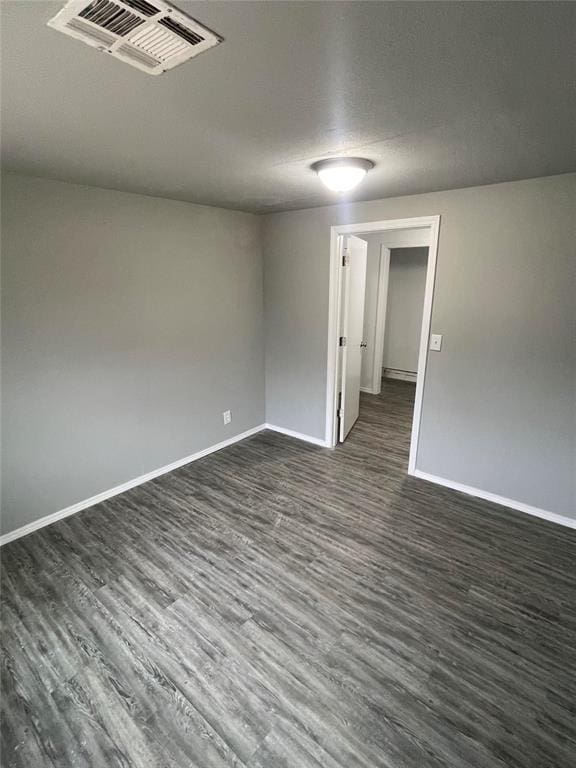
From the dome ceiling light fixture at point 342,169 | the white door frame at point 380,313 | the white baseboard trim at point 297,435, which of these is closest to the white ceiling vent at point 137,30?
the dome ceiling light fixture at point 342,169

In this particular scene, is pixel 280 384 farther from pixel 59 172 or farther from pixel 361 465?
pixel 59 172

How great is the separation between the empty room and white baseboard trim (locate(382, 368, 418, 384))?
8.61 feet

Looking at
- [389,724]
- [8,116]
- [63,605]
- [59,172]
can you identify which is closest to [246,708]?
[389,724]

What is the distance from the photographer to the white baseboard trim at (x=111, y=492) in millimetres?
2432

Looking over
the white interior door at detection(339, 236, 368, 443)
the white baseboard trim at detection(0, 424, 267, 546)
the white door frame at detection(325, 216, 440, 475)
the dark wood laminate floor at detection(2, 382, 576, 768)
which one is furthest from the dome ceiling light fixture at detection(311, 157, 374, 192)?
the white baseboard trim at detection(0, 424, 267, 546)

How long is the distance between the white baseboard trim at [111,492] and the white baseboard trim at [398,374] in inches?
136

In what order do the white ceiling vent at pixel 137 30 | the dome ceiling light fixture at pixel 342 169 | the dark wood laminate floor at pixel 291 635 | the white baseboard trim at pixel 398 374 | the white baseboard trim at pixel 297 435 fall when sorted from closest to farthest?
the white ceiling vent at pixel 137 30 < the dark wood laminate floor at pixel 291 635 < the dome ceiling light fixture at pixel 342 169 < the white baseboard trim at pixel 297 435 < the white baseboard trim at pixel 398 374

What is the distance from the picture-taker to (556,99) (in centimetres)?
120

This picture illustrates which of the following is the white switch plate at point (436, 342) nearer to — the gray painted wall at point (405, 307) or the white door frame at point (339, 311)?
the white door frame at point (339, 311)

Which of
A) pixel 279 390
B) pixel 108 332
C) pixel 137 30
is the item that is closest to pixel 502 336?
pixel 279 390

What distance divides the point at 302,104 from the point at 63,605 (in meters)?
2.55

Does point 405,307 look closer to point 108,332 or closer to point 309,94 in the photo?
point 108,332

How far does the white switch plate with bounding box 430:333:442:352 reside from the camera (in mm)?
2846

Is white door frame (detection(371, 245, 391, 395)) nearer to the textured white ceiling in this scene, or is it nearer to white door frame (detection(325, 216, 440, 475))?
white door frame (detection(325, 216, 440, 475))
